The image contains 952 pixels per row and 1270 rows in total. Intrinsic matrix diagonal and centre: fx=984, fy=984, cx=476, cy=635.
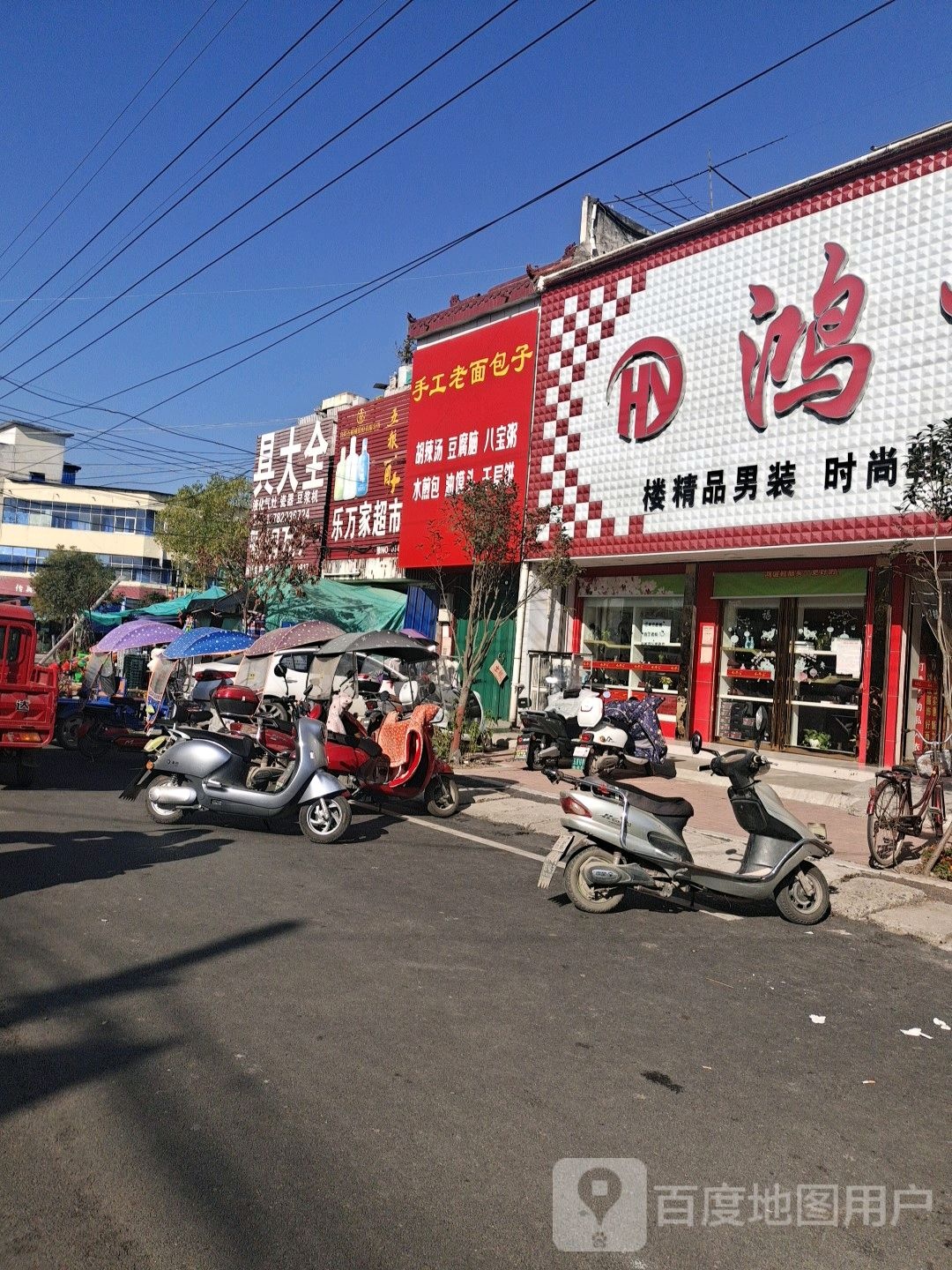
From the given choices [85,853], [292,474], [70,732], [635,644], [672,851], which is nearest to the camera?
[672,851]

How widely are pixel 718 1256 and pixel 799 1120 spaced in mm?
1107

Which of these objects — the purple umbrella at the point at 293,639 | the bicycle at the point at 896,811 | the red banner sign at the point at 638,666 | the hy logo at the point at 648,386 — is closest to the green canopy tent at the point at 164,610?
the purple umbrella at the point at 293,639

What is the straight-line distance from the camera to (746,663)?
56.3 ft

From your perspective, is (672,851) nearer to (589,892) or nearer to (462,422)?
(589,892)

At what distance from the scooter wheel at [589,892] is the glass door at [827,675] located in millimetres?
9390

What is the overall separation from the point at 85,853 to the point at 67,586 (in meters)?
49.5

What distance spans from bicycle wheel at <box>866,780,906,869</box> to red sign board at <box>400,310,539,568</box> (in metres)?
10.9

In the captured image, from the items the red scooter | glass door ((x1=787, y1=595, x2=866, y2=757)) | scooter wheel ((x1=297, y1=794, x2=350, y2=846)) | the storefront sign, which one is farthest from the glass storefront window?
scooter wheel ((x1=297, y1=794, x2=350, y2=846))

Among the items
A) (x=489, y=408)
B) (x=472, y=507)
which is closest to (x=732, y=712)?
(x=472, y=507)

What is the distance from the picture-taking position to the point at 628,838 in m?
7.01

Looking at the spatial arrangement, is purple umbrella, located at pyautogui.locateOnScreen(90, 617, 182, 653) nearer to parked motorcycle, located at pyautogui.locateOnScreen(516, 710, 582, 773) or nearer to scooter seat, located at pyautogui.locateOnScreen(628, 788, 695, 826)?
parked motorcycle, located at pyautogui.locateOnScreen(516, 710, 582, 773)

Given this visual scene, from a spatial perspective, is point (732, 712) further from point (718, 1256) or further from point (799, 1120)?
point (718, 1256)

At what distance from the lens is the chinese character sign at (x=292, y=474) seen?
28700mm

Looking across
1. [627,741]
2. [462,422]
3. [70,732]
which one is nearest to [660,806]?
[627,741]
